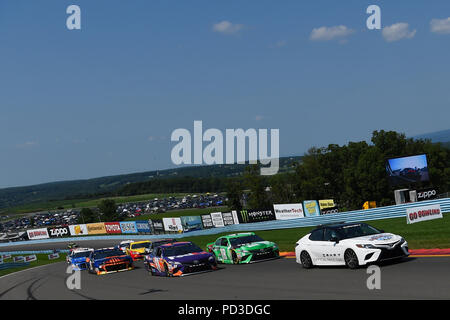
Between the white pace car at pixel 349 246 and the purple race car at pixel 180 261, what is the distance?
405 centimetres

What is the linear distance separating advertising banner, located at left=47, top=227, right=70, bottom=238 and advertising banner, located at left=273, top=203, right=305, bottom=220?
146ft

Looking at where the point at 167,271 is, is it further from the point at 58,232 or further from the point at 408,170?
the point at 58,232

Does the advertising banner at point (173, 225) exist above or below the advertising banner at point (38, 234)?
above

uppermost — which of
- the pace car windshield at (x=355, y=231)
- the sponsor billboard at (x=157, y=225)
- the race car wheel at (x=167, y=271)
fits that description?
the pace car windshield at (x=355, y=231)

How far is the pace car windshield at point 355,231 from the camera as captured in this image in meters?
15.7

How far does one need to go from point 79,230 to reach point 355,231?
251 ft

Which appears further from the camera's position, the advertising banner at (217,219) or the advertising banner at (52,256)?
the advertising banner at (217,219)

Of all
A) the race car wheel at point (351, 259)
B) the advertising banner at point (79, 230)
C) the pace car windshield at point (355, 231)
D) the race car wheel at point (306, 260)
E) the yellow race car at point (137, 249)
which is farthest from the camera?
the advertising banner at point (79, 230)

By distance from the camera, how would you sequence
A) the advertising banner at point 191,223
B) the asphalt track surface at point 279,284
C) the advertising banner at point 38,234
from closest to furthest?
the asphalt track surface at point 279,284 → the advertising banner at point 191,223 → the advertising banner at point 38,234

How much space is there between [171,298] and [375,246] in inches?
211

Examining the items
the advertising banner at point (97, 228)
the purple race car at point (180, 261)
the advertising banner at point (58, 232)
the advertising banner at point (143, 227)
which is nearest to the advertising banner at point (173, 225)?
the advertising banner at point (143, 227)


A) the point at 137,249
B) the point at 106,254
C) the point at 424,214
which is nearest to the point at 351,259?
the point at 106,254

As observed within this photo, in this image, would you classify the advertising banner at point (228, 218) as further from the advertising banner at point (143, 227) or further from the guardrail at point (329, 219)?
the advertising banner at point (143, 227)

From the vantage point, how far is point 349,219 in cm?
4034
